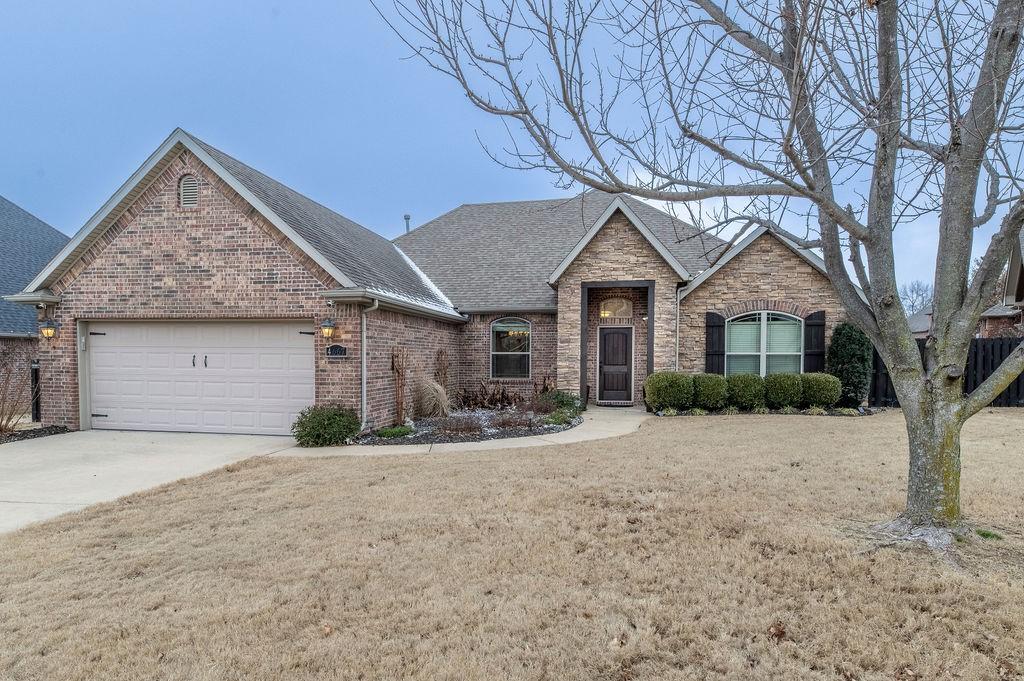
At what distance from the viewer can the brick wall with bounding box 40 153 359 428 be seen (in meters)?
9.59

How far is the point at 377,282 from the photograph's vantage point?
10.8 meters

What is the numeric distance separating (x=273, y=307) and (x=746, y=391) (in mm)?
10474

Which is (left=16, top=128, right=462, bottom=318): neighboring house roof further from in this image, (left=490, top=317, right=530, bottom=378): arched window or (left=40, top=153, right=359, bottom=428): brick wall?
(left=490, top=317, right=530, bottom=378): arched window

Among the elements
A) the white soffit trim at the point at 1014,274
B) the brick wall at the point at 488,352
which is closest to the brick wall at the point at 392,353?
the brick wall at the point at 488,352

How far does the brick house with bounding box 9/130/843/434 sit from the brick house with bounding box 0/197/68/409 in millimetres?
2677

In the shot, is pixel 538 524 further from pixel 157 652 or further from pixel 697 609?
pixel 157 652

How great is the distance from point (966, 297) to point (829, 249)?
103 centimetres

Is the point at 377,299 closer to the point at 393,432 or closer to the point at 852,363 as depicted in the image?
the point at 393,432

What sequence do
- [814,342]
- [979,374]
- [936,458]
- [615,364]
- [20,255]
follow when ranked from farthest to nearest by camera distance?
[20,255], [615,364], [979,374], [814,342], [936,458]

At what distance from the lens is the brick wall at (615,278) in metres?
13.3

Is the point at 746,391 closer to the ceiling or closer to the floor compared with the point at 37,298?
closer to the floor

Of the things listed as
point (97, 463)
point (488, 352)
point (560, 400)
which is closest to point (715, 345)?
point (560, 400)

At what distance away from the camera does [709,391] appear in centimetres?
1229

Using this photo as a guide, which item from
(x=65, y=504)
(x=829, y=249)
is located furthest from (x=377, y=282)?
(x=829, y=249)
